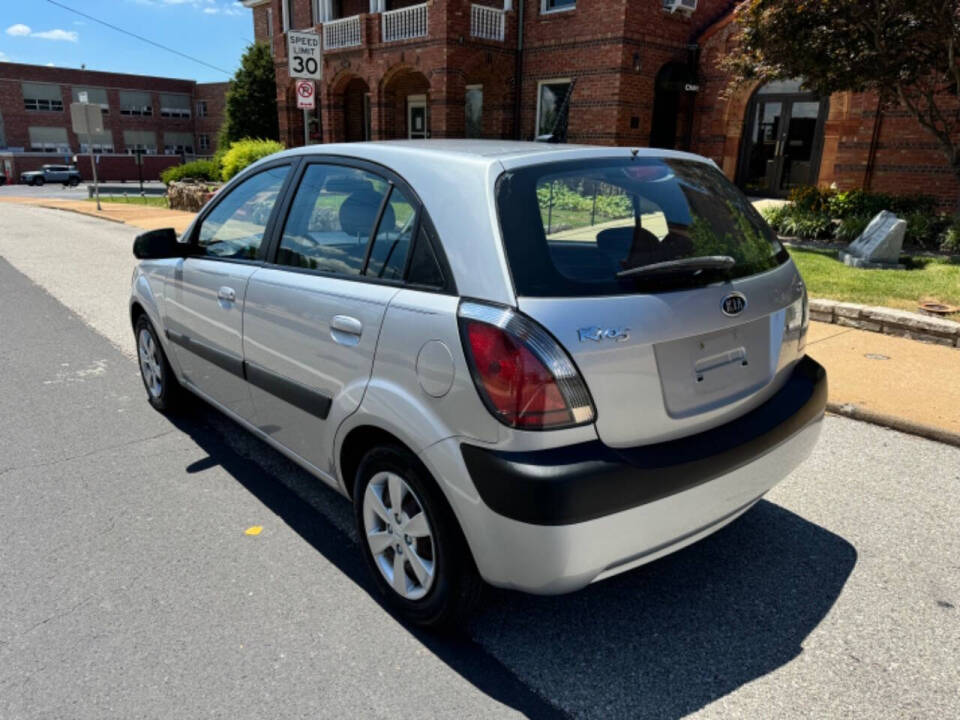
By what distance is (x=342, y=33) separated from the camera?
73.8 feet

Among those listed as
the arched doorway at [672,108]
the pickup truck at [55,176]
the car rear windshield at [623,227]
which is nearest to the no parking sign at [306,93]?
the car rear windshield at [623,227]

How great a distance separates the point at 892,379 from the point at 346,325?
447 centimetres

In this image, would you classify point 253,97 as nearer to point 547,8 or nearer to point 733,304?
point 547,8

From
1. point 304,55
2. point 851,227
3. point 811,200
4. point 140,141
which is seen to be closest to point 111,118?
point 140,141

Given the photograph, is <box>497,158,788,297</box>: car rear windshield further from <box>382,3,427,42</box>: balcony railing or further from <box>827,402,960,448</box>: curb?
<box>382,3,427,42</box>: balcony railing

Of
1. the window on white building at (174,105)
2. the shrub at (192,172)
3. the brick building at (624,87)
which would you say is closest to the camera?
the brick building at (624,87)

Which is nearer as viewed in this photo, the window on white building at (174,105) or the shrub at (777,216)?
the shrub at (777,216)

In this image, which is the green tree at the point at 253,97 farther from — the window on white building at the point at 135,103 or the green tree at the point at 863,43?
the window on white building at the point at 135,103

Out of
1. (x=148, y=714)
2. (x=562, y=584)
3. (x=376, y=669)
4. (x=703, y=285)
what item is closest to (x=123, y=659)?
(x=148, y=714)

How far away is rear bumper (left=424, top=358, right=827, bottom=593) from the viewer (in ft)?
6.89

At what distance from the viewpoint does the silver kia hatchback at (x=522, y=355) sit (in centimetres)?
216

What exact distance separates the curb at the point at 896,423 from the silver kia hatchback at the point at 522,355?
6.11 ft

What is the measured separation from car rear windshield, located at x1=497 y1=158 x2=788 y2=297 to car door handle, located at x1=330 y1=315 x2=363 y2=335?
705 mm

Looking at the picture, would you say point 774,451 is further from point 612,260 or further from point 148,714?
point 148,714
